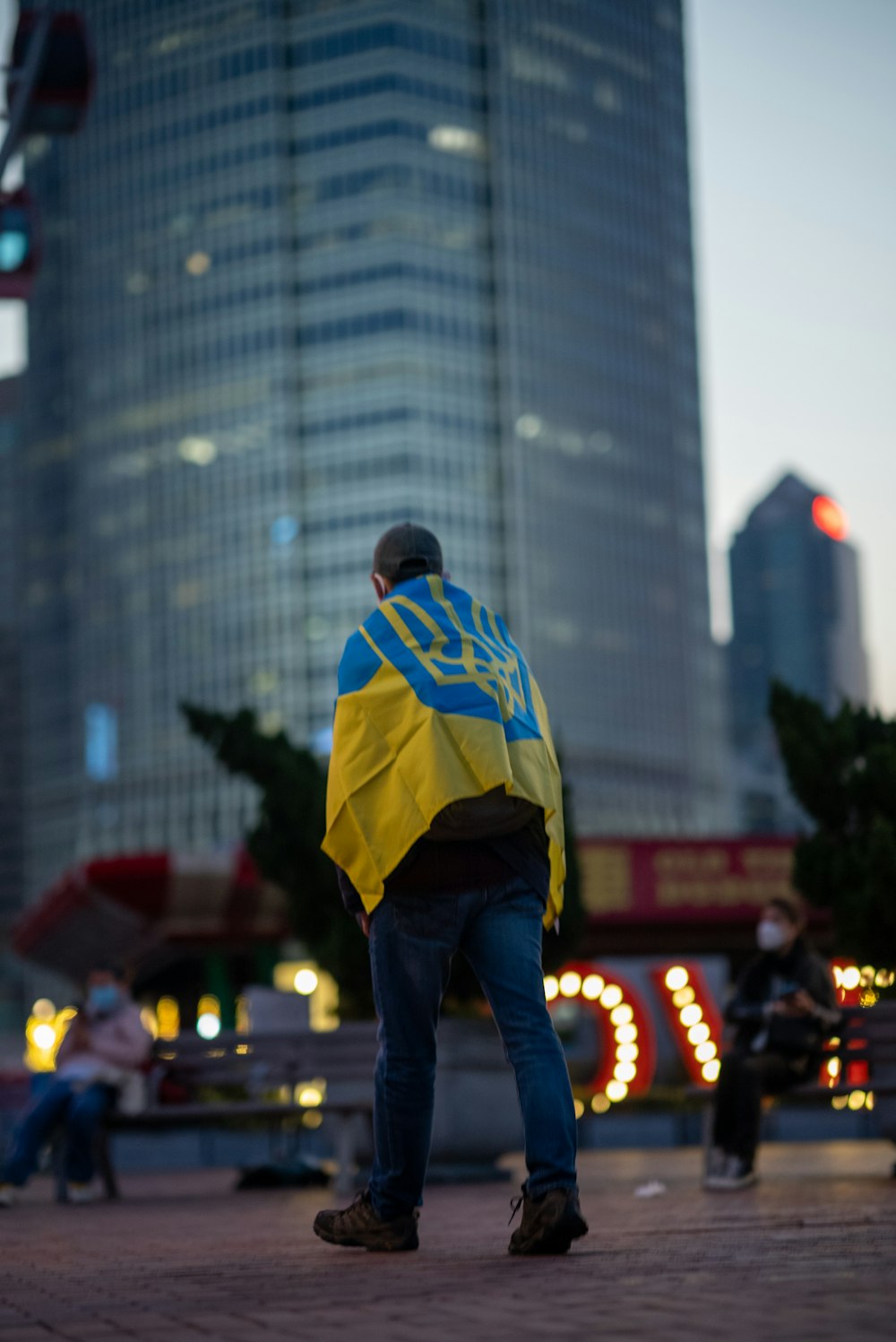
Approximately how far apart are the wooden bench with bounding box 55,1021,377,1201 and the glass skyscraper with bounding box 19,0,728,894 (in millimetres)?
111070

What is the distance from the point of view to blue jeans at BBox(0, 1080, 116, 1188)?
35.9ft

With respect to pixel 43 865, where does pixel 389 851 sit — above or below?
below

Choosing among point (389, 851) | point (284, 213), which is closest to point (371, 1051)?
point (389, 851)

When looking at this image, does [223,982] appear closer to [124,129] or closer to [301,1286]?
[301,1286]

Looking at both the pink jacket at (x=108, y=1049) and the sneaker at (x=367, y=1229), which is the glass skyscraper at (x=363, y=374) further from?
the sneaker at (x=367, y=1229)

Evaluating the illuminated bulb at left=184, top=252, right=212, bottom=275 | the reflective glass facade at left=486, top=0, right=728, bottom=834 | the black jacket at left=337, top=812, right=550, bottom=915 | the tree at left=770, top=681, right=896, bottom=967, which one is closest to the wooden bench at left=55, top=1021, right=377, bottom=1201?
the tree at left=770, top=681, right=896, bottom=967

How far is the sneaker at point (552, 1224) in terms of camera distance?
A: 17.1 ft

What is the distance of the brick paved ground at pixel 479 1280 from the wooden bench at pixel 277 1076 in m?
2.78

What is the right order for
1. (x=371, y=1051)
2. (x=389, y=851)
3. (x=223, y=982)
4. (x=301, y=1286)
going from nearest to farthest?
1. (x=301, y=1286)
2. (x=389, y=851)
3. (x=371, y=1051)
4. (x=223, y=982)

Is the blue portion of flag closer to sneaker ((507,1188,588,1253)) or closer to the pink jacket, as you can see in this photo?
sneaker ((507,1188,588,1253))

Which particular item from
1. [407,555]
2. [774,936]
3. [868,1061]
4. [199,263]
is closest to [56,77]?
[774,936]

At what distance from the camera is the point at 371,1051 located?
11180 mm

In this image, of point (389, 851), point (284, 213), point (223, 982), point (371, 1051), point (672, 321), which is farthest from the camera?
point (672, 321)

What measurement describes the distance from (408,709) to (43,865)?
14565 centimetres
